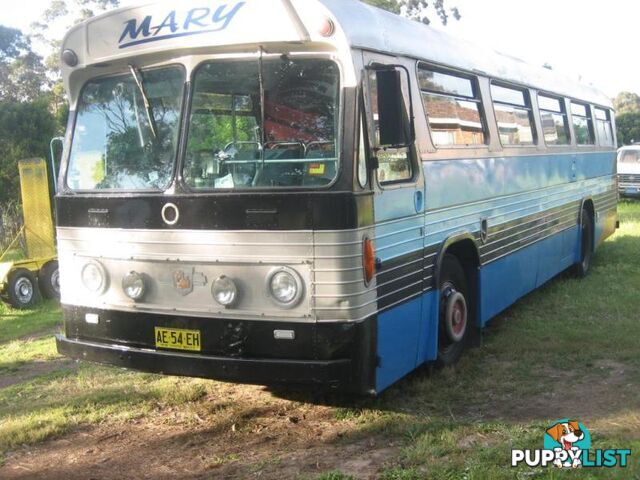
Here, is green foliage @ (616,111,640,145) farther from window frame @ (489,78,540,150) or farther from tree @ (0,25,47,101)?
window frame @ (489,78,540,150)

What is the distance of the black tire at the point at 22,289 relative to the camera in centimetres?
1076

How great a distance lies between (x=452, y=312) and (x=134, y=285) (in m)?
2.56

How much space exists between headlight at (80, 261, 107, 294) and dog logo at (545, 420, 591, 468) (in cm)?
311

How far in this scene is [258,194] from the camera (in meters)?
4.39

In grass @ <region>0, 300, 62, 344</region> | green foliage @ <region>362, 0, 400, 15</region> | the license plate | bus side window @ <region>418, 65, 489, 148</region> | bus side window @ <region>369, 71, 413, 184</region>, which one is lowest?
grass @ <region>0, 300, 62, 344</region>

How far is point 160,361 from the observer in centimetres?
475

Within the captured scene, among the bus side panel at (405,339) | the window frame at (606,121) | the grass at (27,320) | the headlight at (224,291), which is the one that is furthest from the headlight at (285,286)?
the window frame at (606,121)

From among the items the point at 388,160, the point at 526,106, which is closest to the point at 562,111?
the point at 526,106

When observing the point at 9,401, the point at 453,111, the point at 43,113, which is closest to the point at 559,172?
the point at 453,111

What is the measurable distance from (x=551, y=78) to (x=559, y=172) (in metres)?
1.23

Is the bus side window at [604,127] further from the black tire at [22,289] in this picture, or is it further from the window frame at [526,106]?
the black tire at [22,289]

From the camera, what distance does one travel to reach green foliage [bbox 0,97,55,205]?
18.5 m

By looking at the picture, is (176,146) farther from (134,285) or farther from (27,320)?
(27,320)

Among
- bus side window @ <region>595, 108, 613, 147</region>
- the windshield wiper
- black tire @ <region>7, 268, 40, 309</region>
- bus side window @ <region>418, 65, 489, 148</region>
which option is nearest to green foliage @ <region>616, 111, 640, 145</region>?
bus side window @ <region>595, 108, 613, 147</region>
